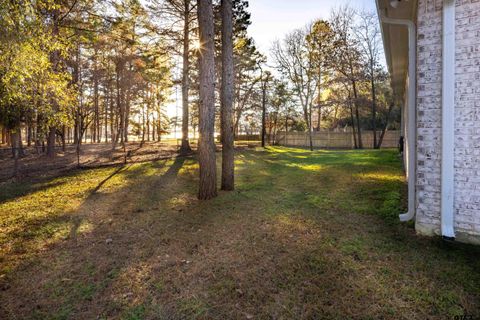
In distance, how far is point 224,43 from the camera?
5801mm

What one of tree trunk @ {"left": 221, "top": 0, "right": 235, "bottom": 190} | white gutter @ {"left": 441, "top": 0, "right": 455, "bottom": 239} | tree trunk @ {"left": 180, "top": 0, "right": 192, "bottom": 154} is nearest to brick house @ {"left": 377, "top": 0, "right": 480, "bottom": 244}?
white gutter @ {"left": 441, "top": 0, "right": 455, "bottom": 239}

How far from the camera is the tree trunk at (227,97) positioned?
5758mm

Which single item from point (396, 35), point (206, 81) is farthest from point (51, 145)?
point (396, 35)

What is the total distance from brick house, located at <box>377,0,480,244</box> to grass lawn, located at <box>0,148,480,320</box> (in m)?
0.39

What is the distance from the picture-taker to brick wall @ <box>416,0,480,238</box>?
2.81 metres

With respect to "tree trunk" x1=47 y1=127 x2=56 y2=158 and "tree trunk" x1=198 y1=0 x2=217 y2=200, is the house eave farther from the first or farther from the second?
"tree trunk" x1=47 y1=127 x2=56 y2=158

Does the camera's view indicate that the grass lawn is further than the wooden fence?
No

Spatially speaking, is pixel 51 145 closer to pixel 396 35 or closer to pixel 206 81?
pixel 206 81

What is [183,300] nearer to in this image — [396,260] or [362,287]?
[362,287]

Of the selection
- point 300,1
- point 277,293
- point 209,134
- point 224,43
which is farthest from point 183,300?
point 300,1

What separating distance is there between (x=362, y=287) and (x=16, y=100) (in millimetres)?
8127

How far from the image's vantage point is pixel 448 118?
2.90 m

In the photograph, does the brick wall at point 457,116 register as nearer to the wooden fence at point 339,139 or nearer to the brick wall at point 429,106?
the brick wall at point 429,106

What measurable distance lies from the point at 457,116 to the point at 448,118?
3.7 inches
